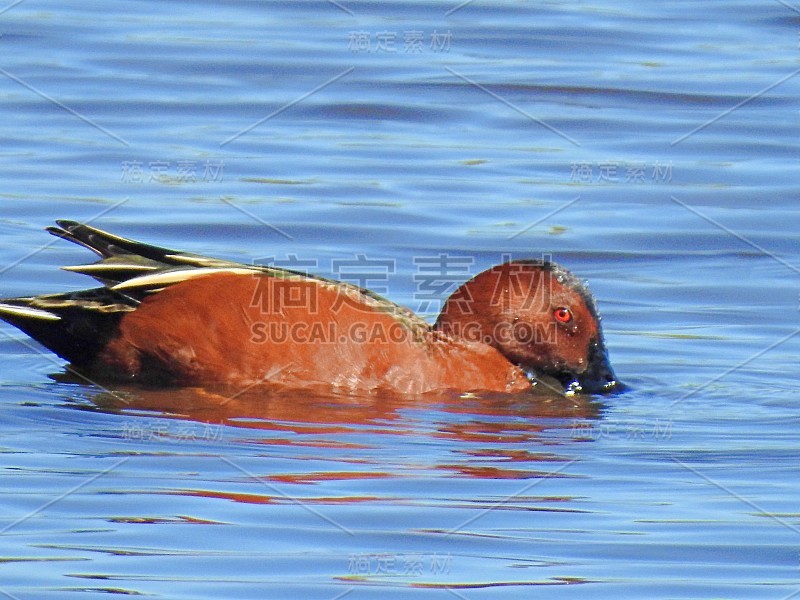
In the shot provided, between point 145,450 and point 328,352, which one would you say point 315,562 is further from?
point 328,352

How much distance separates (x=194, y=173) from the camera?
1259 centimetres

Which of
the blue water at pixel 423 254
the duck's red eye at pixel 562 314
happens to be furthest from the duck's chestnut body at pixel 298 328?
the blue water at pixel 423 254

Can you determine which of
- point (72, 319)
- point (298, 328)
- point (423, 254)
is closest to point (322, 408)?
point (298, 328)

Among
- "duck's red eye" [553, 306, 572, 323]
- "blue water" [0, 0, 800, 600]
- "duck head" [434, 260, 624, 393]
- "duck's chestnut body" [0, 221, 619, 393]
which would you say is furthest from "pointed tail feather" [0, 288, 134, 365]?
"duck's red eye" [553, 306, 572, 323]

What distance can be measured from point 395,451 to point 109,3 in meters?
11.8

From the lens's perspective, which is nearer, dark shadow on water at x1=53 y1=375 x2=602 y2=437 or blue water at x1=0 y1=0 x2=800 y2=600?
blue water at x1=0 y1=0 x2=800 y2=600

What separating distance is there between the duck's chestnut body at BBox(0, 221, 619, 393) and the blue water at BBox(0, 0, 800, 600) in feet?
0.65

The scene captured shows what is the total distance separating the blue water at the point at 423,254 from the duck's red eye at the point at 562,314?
51 centimetres

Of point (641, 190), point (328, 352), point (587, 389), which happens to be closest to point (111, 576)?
point (328, 352)

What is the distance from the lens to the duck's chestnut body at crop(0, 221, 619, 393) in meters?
8.21

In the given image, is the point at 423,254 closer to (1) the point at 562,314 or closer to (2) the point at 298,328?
(1) the point at 562,314

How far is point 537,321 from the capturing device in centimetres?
883

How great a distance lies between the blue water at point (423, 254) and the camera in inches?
235

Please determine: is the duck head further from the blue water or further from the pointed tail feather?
the pointed tail feather
